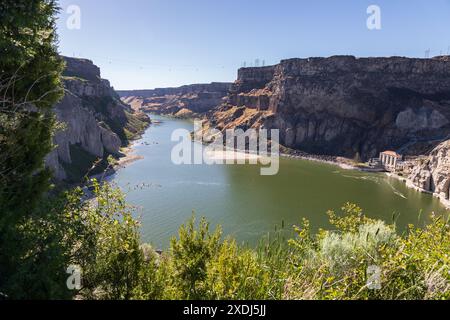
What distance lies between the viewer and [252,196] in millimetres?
62469

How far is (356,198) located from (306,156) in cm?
5178

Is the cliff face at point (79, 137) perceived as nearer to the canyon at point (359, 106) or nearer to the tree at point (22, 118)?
the tree at point (22, 118)

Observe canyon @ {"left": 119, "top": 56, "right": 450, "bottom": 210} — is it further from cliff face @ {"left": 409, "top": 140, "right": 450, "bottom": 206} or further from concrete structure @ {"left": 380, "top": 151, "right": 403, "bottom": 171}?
cliff face @ {"left": 409, "top": 140, "right": 450, "bottom": 206}

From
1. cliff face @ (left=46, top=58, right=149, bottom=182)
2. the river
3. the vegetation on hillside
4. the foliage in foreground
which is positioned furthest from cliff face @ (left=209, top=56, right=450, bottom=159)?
the vegetation on hillside

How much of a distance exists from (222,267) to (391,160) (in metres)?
94.3

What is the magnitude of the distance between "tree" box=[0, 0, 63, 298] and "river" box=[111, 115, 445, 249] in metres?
22.5

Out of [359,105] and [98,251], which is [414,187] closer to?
[359,105]

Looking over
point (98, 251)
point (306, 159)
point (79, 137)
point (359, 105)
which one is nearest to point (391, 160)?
point (306, 159)

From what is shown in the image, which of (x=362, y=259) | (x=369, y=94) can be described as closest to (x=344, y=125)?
(x=369, y=94)

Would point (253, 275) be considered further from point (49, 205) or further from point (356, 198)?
point (356, 198)

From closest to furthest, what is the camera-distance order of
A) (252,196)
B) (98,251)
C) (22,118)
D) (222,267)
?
(222,267) → (22,118) → (98,251) → (252,196)

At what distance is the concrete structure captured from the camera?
88.8 metres

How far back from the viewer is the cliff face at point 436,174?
64.1 meters

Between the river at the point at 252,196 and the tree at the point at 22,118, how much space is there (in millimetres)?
22488
